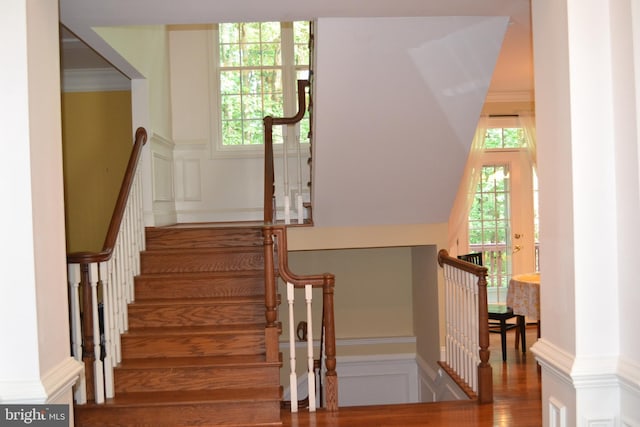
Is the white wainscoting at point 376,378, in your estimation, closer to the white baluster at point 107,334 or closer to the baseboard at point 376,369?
the baseboard at point 376,369

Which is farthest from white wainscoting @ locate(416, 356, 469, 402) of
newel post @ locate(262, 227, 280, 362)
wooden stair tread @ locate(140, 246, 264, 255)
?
wooden stair tread @ locate(140, 246, 264, 255)

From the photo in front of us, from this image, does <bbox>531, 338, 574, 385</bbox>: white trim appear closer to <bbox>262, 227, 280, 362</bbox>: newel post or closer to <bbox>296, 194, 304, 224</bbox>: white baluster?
<bbox>262, 227, 280, 362</bbox>: newel post

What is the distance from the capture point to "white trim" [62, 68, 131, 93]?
19.9ft

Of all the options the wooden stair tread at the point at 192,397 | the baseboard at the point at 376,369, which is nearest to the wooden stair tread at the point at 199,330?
the wooden stair tread at the point at 192,397

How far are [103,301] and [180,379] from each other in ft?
2.40

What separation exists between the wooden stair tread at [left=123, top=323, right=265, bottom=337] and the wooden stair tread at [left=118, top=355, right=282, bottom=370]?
178 millimetres

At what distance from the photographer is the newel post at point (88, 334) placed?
12.5 ft

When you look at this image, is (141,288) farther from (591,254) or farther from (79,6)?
(591,254)

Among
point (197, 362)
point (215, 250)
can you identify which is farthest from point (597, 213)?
point (215, 250)

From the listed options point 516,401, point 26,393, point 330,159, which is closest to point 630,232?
point 26,393

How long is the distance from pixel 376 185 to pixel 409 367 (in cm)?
265

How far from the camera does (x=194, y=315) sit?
4.59 m

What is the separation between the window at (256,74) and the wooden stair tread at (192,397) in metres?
3.39

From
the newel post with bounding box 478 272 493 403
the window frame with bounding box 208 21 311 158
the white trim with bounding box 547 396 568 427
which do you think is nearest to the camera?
the white trim with bounding box 547 396 568 427
